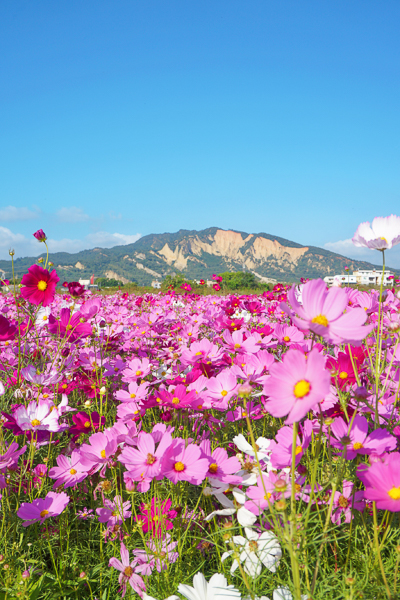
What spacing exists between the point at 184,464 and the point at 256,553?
0.23 metres

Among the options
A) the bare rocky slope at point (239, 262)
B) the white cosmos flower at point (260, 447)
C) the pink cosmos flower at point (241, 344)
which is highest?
the bare rocky slope at point (239, 262)

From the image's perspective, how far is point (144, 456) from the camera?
909mm

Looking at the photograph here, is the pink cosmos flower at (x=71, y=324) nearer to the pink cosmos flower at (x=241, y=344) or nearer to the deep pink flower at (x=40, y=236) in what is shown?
the deep pink flower at (x=40, y=236)

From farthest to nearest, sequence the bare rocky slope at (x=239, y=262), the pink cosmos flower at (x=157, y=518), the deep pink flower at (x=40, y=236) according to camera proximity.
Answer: the bare rocky slope at (x=239, y=262), the deep pink flower at (x=40, y=236), the pink cosmos flower at (x=157, y=518)

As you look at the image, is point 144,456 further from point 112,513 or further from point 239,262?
point 239,262

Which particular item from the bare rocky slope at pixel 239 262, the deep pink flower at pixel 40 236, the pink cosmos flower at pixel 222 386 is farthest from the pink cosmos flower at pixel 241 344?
the bare rocky slope at pixel 239 262

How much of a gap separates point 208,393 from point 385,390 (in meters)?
0.54

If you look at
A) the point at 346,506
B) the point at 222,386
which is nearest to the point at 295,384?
the point at 346,506

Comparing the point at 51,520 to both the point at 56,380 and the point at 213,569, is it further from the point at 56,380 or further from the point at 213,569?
the point at 213,569

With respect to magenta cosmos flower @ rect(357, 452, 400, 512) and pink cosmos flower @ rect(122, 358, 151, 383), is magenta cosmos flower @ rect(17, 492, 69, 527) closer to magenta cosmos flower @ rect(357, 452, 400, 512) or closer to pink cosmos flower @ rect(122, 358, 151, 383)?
pink cosmos flower @ rect(122, 358, 151, 383)

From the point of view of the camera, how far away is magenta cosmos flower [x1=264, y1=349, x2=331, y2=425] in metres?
0.54

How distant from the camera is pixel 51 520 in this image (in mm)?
1292

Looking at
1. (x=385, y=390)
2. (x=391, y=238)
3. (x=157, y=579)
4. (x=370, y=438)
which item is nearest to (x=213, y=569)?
(x=157, y=579)

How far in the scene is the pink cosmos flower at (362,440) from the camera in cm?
83
